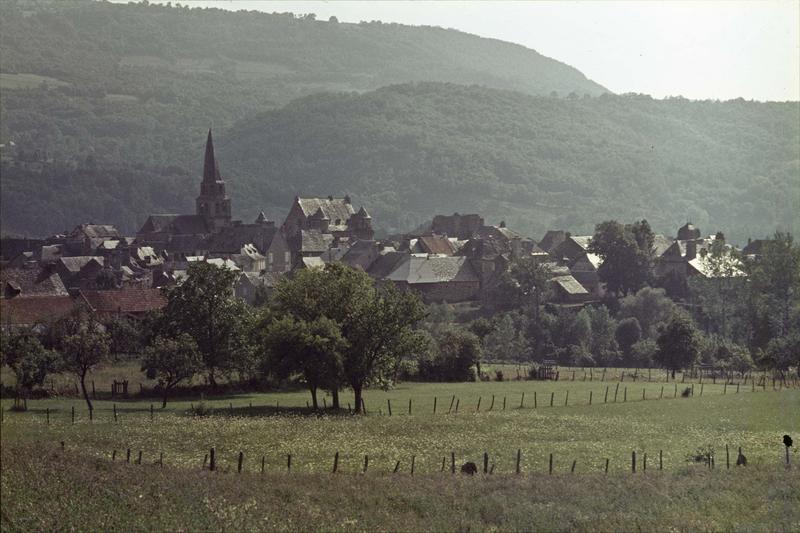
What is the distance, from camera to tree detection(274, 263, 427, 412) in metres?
56.6

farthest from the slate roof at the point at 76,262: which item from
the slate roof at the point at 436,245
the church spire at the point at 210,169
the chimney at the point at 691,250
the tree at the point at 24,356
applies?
the tree at the point at 24,356

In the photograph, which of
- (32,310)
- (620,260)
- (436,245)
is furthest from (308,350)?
(436,245)

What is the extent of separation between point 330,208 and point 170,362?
11430cm

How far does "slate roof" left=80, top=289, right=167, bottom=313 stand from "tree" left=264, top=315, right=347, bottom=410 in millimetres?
25155

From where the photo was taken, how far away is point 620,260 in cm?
12450

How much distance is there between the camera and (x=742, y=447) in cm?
4094

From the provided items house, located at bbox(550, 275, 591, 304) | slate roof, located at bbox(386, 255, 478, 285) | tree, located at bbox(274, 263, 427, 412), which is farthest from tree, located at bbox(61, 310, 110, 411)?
house, located at bbox(550, 275, 591, 304)

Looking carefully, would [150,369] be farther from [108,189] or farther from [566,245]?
[108,189]

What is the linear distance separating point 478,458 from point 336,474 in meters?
6.02

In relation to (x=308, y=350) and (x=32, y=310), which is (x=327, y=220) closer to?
(x=308, y=350)

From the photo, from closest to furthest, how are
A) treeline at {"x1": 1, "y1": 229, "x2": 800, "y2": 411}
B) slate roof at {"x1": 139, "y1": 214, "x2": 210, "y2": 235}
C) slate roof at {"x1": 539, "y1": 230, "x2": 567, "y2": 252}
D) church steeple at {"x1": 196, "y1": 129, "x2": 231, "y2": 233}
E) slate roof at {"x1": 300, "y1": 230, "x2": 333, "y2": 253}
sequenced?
treeline at {"x1": 1, "y1": 229, "x2": 800, "y2": 411}, slate roof at {"x1": 300, "y1": 230, "x2": 333, "y2": 253}, slate roof at {"x1": 539, "y1": 230, "x2": 567, "y2": 252}, slate roof at {"x1": 139, "y1": 214, "x2": 210, "y2": 235}, church steeple at {"x1": 196, "y1": 129, "x2": 231, "y2": 233}

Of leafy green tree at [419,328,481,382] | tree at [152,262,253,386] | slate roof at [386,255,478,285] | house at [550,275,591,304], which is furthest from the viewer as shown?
slate roof at [386,255,478,285]

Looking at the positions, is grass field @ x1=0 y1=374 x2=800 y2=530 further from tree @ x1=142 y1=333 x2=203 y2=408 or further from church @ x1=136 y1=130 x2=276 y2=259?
church @ x1=136 y1=130 x2=276 y2=259

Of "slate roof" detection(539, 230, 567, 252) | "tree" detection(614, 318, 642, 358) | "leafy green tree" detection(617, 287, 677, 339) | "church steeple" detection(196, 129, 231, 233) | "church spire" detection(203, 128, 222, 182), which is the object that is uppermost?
"church spire" detection(203, 128, 222, 182)
